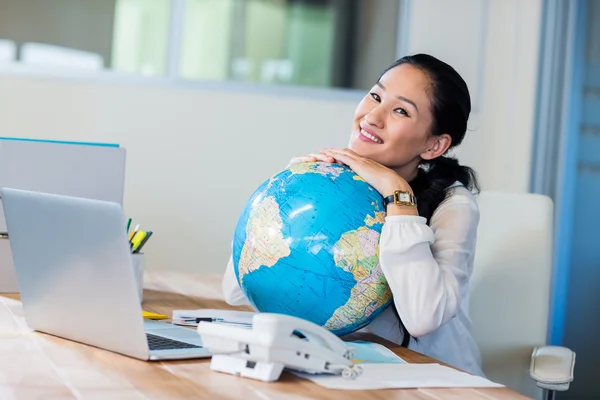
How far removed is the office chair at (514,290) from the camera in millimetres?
2057

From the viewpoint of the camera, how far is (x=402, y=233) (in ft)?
4.79

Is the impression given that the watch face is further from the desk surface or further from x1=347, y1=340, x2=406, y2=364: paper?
the desk surface

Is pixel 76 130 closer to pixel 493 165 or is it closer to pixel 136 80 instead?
pixel 136 80

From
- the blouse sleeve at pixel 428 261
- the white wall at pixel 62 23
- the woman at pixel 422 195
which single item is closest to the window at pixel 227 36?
the white wall at pixel 62 23

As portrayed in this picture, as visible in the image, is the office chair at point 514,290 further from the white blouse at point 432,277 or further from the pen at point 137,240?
the pen at point 137,240

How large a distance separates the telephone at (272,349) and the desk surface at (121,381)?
0.06ft

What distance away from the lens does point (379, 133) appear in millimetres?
1730

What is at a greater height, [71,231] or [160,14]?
[160,14]

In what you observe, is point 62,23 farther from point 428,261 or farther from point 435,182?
point 428,261

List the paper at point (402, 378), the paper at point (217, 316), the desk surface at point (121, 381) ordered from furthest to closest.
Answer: the paper at point (217, 316)
the paper at point (402, 378)
the desk surface at point (121, 381)

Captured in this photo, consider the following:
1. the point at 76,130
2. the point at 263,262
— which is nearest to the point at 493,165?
the point at 76,130

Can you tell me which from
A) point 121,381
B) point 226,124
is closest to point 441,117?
point 121,381

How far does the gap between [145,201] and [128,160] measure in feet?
0.59

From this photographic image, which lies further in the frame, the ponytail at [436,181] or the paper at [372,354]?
the ponytail at [436,181]
